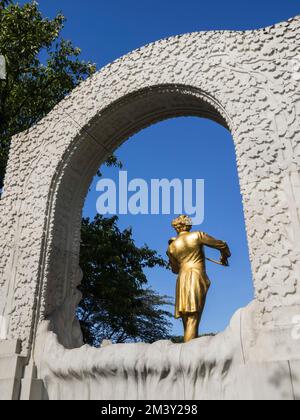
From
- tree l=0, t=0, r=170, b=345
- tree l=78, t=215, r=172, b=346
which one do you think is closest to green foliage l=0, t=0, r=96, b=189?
tree l=0, t=0, r=170, b=345

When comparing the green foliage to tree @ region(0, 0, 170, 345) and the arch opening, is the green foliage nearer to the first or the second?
tree @ region(0, 0, 170, 345)

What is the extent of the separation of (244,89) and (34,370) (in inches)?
151

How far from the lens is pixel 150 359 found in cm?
361

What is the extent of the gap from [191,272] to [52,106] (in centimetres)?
669

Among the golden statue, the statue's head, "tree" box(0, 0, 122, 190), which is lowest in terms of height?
the golden statue

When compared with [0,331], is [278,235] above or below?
above

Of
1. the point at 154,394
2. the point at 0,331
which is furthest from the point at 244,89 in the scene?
the point at 0,331

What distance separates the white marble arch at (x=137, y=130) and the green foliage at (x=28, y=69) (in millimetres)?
3431

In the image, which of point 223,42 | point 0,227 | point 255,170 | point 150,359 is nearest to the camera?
point 150,359

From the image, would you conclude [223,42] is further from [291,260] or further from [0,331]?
[0,331]

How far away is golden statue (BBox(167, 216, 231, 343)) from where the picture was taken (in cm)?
434

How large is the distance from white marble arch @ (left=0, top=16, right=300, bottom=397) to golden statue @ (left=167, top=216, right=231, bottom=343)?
93cm

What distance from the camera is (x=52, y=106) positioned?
962 cm

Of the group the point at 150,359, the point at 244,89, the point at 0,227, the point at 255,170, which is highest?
the point at 244,89
